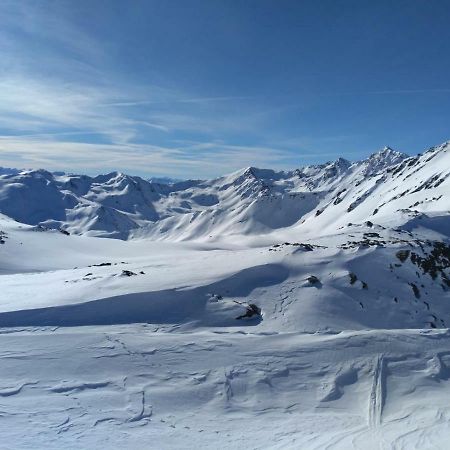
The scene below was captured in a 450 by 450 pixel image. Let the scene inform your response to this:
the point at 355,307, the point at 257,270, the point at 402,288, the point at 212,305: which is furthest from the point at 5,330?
the point at 402,288

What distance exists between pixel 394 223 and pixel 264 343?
1020 inches

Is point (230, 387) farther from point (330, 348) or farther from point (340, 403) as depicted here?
point (330, 348)

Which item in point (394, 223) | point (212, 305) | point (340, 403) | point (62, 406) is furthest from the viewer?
point (394, 223)

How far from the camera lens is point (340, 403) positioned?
48.6ft

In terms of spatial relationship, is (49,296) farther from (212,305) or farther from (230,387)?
(230,387)

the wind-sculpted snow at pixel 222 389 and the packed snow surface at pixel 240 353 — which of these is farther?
the packed snow surface at pixel 240 353

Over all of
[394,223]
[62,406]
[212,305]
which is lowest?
[62,406]

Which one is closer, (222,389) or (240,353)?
(222,389)

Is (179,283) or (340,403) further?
(179,283)

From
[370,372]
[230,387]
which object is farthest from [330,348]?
[230,387]

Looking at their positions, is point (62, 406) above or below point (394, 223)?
below

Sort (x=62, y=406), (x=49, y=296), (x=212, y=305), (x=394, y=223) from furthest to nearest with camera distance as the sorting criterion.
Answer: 1. (x=394, y=223)
2. (x=49, y=296)
3. (x=212, y=305)
4. (x=62, y=406)

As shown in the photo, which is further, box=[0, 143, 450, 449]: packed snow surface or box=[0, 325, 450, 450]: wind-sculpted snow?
box=[0, 143, 450, 449]: packed snow surface

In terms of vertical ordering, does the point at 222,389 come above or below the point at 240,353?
below
